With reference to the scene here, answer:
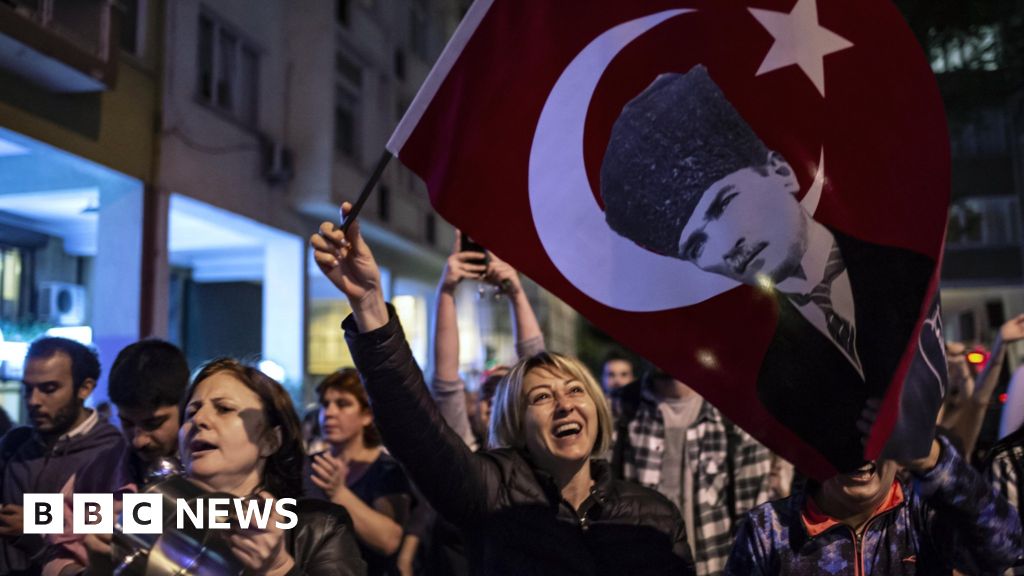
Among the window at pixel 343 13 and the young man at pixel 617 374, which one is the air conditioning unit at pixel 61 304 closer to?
the window at pixel 343 13

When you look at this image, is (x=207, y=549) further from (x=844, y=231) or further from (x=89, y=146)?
(x=89, y=146)

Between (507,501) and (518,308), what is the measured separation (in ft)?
4.20

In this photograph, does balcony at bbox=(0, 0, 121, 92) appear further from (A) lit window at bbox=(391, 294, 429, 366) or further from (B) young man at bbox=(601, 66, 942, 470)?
(A) lit window at bbox=(391, 294, 429, 366)

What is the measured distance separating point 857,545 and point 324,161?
43.7 feet

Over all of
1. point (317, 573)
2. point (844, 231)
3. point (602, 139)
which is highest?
point (602, 139)

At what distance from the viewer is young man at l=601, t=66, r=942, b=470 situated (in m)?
2.71

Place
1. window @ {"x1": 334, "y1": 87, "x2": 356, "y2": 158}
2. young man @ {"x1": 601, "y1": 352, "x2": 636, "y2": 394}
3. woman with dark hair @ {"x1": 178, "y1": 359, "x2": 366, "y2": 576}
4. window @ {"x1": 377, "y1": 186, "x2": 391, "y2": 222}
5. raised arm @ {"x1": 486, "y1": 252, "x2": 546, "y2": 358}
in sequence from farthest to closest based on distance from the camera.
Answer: window @ {"x1": 377, "y1": 186, "x2": 391, "y2": 222}
window @ {"x1": 334, "y1": 87, "x2": 356, "y2": 158}
young man @ {"x1": 601, "y1": 352, "x2": 636, "y2": 394}
raised arm @ {"x1": 486, "y1": 252, "x2": 546, "y2": 358}
woman with dark hair @ {"x1": 178, "y1": 359, "x2": 366, "y2": 576}

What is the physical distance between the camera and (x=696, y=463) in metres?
5.14

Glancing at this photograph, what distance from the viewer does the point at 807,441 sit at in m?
2.74

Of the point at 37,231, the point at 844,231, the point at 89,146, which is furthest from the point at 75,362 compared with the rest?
the point at 37,231

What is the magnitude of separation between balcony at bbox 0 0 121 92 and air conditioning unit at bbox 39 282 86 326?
3227 mm

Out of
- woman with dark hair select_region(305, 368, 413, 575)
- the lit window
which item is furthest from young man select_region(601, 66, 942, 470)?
the lit window

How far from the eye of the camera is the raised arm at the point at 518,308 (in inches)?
164

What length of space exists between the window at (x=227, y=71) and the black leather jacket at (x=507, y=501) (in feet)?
35.2
